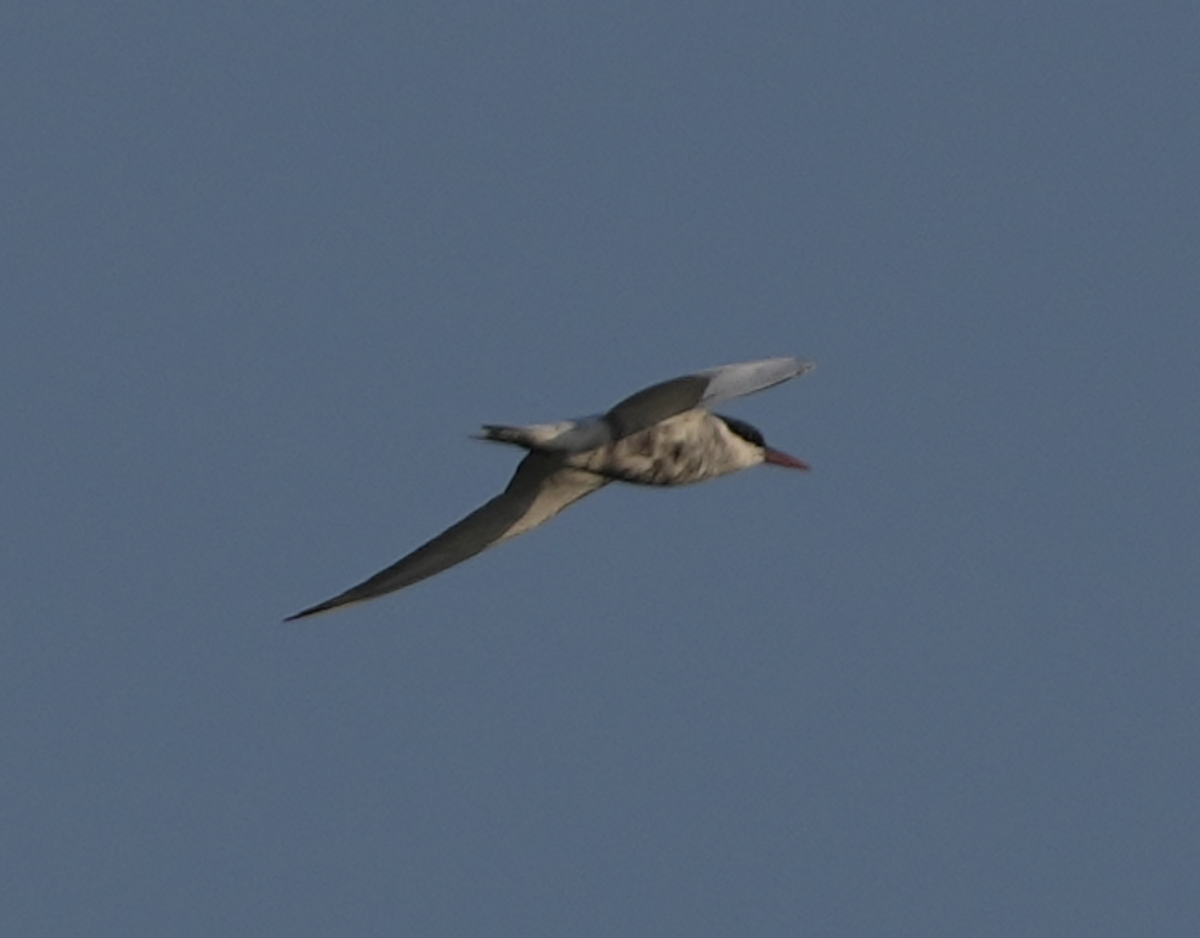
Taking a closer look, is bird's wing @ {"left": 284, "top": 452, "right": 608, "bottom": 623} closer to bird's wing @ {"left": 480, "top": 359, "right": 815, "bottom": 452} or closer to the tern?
the tern

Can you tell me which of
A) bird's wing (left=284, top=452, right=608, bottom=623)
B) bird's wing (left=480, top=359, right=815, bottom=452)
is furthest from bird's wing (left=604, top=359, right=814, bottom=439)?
bird's wing (left=284, top=452, right=608, bottom=623)

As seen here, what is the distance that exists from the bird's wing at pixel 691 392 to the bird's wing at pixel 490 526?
4.31 ft

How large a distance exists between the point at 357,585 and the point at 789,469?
11.7 ft

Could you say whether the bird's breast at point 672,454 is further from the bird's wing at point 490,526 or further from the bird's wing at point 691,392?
the bird's wing at point 691,392

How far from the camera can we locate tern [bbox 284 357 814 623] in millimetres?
20547

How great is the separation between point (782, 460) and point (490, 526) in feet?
8.06

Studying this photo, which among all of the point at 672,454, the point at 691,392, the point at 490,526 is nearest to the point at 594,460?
the point at 672,454

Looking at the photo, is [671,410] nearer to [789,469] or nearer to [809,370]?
[809,370]

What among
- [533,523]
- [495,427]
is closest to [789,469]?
[533,523]

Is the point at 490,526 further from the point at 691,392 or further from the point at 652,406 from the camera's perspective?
the point at 691,392

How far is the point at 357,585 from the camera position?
22094 millimetres

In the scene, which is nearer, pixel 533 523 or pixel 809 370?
pixel 809 370

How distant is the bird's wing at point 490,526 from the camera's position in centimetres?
2202

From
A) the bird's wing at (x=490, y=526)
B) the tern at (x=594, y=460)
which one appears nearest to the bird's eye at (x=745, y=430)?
the tern at (x=594, y=460)
